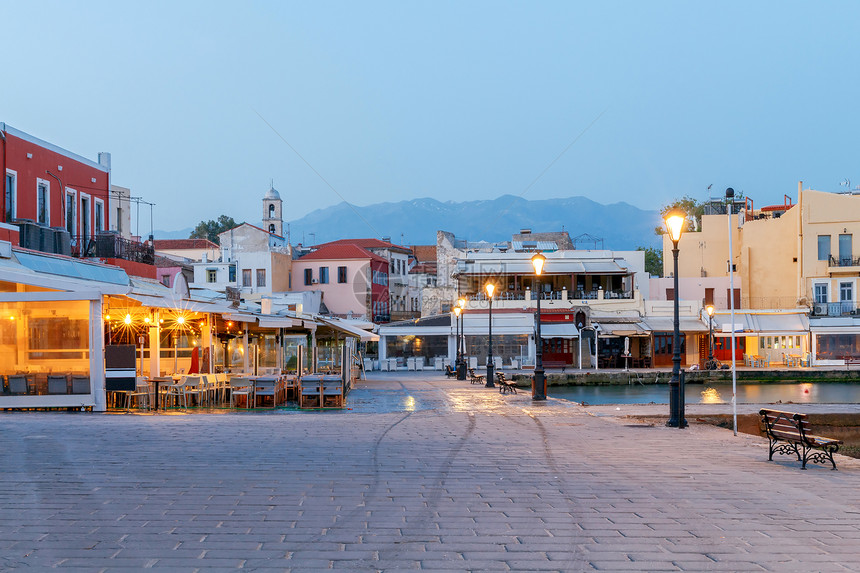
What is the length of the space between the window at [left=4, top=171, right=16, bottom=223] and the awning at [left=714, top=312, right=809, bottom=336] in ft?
126

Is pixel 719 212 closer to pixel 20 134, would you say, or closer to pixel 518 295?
pixel 518 295

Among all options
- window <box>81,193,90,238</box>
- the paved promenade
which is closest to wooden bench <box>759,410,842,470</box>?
the paved promenade

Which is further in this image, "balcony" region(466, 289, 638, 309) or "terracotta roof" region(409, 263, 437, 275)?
"terracotta roof" region(409, 263, 437, 275)

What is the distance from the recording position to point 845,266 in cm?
5169

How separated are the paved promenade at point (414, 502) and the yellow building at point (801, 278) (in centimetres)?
4075

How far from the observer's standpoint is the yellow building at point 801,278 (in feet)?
166

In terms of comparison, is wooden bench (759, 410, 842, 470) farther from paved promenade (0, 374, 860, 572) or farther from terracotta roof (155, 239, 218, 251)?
terracotta roof (155, 239, 218, 251)

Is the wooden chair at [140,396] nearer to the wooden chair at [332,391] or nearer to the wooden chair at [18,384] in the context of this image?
the wooden chair at [18,384]

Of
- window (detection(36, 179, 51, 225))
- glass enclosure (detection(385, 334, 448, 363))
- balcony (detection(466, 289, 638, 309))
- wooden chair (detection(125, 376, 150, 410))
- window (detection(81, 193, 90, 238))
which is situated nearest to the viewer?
wooden chair (detection(125, 376, 150, 410))

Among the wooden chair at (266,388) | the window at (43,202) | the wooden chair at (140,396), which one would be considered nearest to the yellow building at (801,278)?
the wooden chair at (266,388)

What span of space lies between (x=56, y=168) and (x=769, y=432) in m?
24.3

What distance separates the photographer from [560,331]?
49562 mm

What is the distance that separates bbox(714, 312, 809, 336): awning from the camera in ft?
164

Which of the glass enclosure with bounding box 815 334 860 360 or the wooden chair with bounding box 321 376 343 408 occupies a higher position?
the wooden chair with bounding box 321 376 343 408
